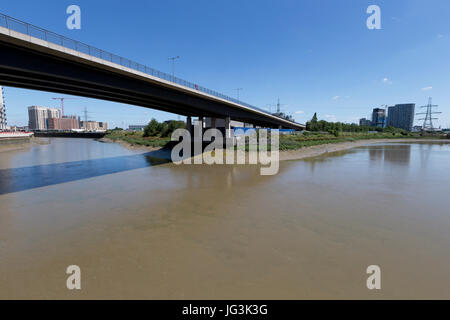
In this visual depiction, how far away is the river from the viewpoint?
19.2ft

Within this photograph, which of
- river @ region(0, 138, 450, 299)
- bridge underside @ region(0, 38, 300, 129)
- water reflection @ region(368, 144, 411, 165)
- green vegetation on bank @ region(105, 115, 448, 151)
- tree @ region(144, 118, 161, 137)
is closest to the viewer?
river @ region(0, 138, 450, 299)

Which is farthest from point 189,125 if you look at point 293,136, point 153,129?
point 153,129

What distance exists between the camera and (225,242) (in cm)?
→ 832

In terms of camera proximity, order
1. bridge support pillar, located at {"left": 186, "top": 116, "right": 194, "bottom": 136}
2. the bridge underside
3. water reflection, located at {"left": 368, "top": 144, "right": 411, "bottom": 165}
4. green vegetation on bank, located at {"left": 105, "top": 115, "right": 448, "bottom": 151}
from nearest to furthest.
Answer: the bridge underside → water reflection, located at {"left": 368, "top": 144, "right": 411, "bottom": 165} → green vegetation on bank, located at {"left": 105, "top": 115, "right": 448, "bottom": 151} → bridge support pillar, located at {"left": 186, "top": 116, "right": 194, "bottom": 136}

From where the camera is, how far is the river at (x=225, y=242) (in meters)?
5.86

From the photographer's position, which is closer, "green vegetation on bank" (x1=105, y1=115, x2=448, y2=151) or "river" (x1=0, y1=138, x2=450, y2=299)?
"river" (x1=0, y1=138, x2=450, y2=299)

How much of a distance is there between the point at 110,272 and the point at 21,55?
57.0 feet

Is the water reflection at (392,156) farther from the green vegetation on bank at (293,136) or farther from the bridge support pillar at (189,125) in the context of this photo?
the bridge support pillar at (189,125)

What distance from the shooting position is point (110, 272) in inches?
254

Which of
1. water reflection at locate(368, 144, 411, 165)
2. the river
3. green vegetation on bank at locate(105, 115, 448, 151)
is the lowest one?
the river

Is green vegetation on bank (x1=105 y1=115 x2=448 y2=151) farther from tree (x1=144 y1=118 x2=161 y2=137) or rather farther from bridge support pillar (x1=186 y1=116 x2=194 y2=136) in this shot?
bridge support pillar (x1=186 y1=116 x2=194 y2=136)

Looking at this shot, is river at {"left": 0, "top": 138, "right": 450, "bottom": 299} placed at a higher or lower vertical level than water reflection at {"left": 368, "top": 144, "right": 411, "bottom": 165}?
lower

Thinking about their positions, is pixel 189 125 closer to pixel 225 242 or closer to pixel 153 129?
pixel 153 129

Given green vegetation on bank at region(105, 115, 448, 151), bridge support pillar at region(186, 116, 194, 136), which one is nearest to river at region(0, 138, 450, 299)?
green vegetation on bank at region(105, 115, 448, 151)
